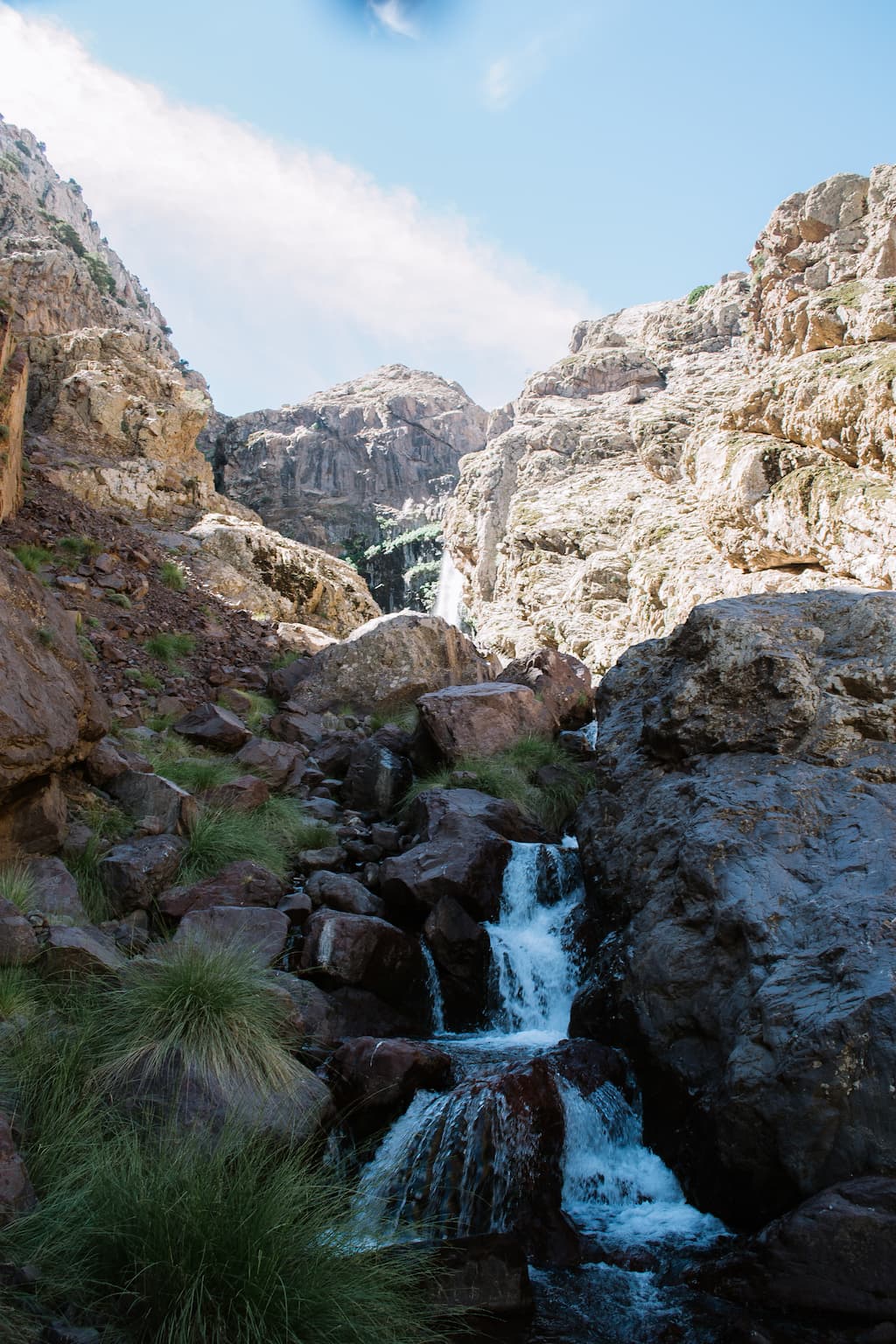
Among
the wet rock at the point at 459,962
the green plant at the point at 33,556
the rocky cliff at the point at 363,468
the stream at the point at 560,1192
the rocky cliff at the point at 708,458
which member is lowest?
the stream at the point at 560,1192

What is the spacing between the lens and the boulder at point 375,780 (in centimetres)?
930

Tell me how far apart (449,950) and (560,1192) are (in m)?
2.21

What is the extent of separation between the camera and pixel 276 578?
15906 mm

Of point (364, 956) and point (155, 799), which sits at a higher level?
point (155, 799)

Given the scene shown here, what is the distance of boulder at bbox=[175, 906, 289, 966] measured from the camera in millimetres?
5582

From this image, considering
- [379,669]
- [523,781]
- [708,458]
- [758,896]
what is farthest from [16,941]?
[708,458]

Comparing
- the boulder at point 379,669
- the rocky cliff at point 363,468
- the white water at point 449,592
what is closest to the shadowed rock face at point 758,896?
the boulder at point 379,669

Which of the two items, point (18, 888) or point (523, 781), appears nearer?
point (18, 888)

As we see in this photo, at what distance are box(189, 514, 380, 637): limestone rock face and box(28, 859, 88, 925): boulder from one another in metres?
8.23

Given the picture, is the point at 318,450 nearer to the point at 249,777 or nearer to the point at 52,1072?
the point at 249,777

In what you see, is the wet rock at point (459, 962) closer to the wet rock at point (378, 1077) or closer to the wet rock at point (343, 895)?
the wet rock at point (343, 895)

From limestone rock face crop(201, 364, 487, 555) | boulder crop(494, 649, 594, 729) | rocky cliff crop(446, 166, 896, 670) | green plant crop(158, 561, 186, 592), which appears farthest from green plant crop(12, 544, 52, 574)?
limestone rock face crop(201, 364, 487, 555)

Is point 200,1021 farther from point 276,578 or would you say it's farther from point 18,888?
point 276,578

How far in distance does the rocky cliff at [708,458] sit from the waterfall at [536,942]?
8.08 meters
